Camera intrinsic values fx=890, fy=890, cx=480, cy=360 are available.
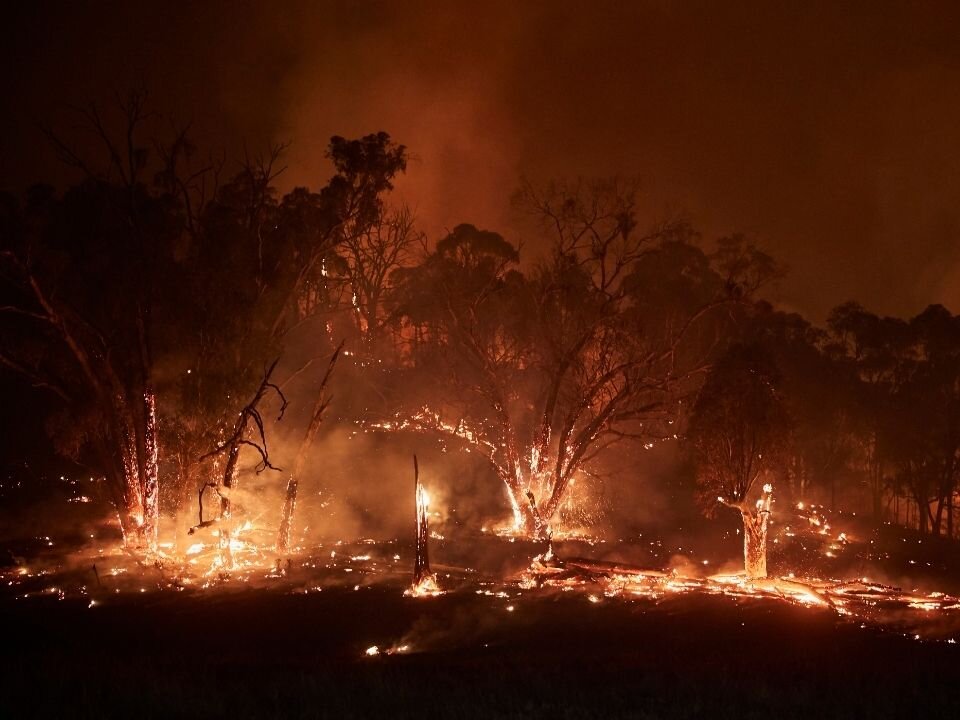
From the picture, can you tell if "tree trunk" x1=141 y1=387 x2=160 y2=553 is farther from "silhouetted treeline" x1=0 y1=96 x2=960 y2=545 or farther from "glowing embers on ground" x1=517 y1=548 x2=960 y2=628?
"glowing embers on ground" x1=517 y1=548 x2=960 y2=628

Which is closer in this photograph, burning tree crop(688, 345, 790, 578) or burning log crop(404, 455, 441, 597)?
burning log crop(404, 455, 441, 597)

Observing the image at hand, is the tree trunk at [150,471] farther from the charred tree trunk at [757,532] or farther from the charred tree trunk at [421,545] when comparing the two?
the charred tree trunk at [757,532]

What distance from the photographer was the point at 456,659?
10.6 m

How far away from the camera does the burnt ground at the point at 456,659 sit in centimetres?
805

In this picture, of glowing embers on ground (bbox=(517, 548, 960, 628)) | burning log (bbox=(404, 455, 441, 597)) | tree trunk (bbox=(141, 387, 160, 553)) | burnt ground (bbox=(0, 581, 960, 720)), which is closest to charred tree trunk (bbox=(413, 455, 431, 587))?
burning log (bbox=(404, 455, 441, 597))

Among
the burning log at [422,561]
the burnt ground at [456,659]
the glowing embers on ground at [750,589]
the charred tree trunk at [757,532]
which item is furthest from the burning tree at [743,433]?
the burning log at [422,561]

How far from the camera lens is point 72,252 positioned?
21047 mm

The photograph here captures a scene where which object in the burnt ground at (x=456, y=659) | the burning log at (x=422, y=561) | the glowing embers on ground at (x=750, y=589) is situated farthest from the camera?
the burning log at (x=422, y=561)

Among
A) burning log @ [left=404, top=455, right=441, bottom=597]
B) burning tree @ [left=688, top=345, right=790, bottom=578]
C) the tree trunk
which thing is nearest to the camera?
burning log @ [left=404, top=455, right=441, bottom=597]

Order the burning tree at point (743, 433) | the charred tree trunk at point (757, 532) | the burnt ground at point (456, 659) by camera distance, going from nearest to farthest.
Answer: the burnt ground at point (456, 659)
the burning tree at point (743, 433)
the charred tree trunk at point (757, 532)

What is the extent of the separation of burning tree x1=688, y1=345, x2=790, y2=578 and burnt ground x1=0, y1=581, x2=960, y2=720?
4.23 meters

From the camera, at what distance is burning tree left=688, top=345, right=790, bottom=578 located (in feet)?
58.7

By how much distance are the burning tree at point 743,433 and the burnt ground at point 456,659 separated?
13.9ft

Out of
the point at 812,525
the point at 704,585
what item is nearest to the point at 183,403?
the point at 704,585
